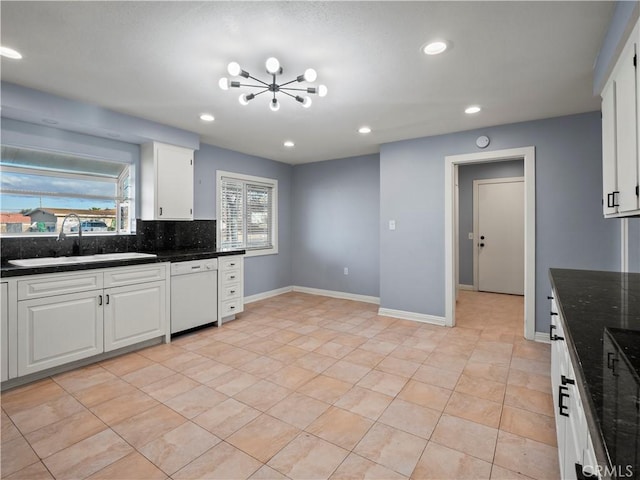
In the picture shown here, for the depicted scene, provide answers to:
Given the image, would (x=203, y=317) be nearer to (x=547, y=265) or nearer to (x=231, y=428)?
(x=231, y=428)

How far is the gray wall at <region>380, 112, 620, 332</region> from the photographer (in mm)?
3283

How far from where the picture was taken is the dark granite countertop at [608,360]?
0.59 meters

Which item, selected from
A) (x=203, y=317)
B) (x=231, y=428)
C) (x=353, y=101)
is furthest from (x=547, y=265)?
(x=203, y=317)

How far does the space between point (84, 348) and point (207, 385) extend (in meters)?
1.21

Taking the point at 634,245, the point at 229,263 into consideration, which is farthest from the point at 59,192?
the point at 634,245

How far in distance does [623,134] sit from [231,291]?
392cm

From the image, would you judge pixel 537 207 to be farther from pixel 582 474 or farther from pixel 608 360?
pixel 582 474

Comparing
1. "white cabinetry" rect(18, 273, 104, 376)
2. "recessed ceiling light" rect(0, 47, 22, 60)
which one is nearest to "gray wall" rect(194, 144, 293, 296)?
"white cabinetry" rect(18, 273, 104, 376)

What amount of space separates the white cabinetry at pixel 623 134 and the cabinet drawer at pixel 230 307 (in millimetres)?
3811

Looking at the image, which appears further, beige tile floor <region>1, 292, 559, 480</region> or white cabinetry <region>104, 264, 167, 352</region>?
white cabinetry <region>104, 264, 167, 352</region>

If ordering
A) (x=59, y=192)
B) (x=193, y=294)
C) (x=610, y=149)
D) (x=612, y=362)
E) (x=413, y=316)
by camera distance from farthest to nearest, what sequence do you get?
1. (x=413, y=316)
2. (x=193, y=294)
3. (x=59, y=192)
4. (x=610, y=149)
5. (x=612, y=362)

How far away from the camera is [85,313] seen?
2.80 meters

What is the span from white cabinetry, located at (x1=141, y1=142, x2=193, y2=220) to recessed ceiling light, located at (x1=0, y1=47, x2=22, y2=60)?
1.49 meters

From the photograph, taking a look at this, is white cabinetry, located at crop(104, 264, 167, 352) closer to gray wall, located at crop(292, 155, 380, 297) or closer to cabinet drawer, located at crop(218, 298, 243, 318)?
cabinet drawer, located at crop(218, 298, 243, 318)
